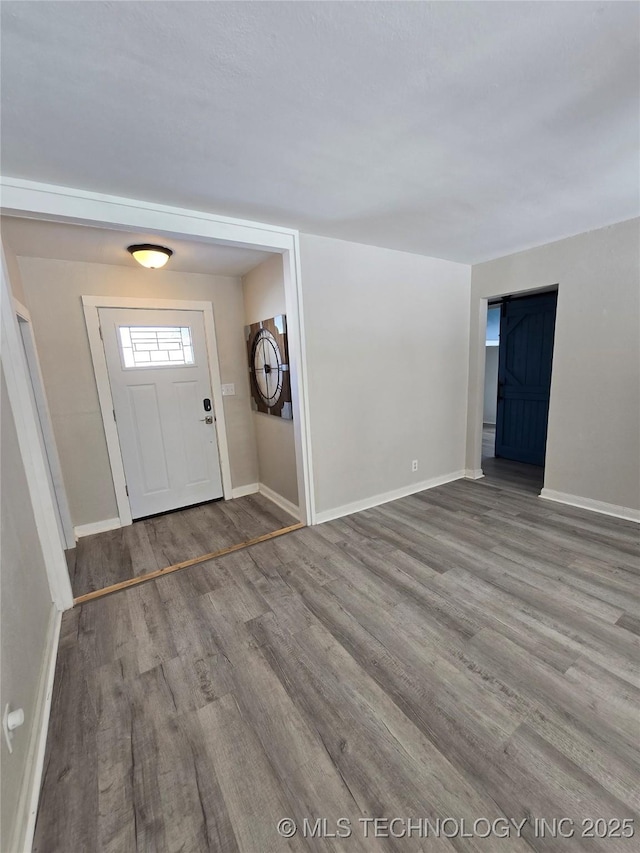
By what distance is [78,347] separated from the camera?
9.89ft

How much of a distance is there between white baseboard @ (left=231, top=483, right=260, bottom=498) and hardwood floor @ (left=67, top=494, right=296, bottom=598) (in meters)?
0.16

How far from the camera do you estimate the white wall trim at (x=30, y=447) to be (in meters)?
1.79

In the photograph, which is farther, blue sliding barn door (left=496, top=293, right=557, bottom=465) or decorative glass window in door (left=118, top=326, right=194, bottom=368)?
blue sliding barn door (left=496, top=293, right=557, bottom=465)

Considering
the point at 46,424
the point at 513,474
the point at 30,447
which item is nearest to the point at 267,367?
the point at 46,424

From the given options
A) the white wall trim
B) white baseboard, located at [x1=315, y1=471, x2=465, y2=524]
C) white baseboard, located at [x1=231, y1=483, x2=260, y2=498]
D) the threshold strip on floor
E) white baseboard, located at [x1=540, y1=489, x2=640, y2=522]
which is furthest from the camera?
white baseboard, located at [x1=231, y1=483, x2=260, y2=498]

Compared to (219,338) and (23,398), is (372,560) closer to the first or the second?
(23,398)

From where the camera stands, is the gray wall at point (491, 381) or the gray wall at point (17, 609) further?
the gray wall at point (491, 381)

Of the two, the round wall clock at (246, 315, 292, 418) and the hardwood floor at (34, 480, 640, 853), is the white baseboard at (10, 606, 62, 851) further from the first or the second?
the round wall clock at (246, 315, 292, 418)

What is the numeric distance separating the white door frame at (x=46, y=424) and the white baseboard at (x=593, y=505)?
14.3 feet

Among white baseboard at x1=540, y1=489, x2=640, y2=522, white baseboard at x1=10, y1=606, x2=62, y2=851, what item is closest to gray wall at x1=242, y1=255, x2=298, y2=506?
white baseboard at x1=10, y1=606, x2=62, y2=851

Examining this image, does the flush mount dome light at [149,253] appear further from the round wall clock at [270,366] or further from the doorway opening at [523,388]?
the doorway opening at [523,388]

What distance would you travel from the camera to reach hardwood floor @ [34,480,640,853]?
1099 mm

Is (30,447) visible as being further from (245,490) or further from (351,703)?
(245,490)

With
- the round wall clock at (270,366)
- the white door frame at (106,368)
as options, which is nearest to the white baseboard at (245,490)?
the white door frame at (106,368)
